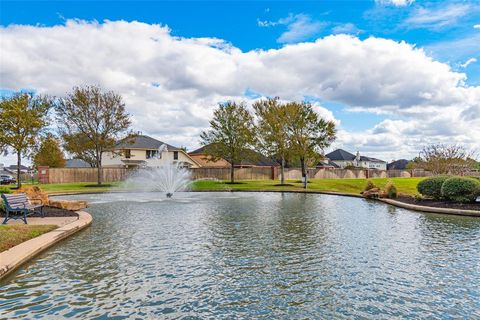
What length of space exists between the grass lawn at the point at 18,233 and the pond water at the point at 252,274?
0.93 meters

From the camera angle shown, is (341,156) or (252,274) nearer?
(252,274)

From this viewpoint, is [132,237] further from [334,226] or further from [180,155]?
[180,155]

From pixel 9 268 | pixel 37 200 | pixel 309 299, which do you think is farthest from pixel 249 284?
pixel 37 200

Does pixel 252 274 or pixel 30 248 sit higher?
pixel 30 248

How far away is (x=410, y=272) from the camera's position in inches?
301

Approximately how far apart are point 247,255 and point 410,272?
373 cm

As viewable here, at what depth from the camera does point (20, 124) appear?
3622cm

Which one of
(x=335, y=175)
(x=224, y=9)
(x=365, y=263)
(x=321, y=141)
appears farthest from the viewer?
(x=335, y=175)

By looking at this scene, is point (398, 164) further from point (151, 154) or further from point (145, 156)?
point (145, 156)

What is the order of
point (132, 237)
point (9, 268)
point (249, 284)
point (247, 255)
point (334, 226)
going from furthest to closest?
point (334, 226) → point (132, 237) → point (247, 255) → point (9, 268) → point (249, 284)

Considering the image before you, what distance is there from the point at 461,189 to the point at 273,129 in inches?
999

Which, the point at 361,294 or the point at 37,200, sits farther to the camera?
the point at 37,200

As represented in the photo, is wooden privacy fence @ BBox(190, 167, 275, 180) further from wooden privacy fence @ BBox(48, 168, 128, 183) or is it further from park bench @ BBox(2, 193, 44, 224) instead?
park bench @ BBox(2, 193, 44, 224)

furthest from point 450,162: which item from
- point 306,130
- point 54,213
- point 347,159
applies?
point 347,159
